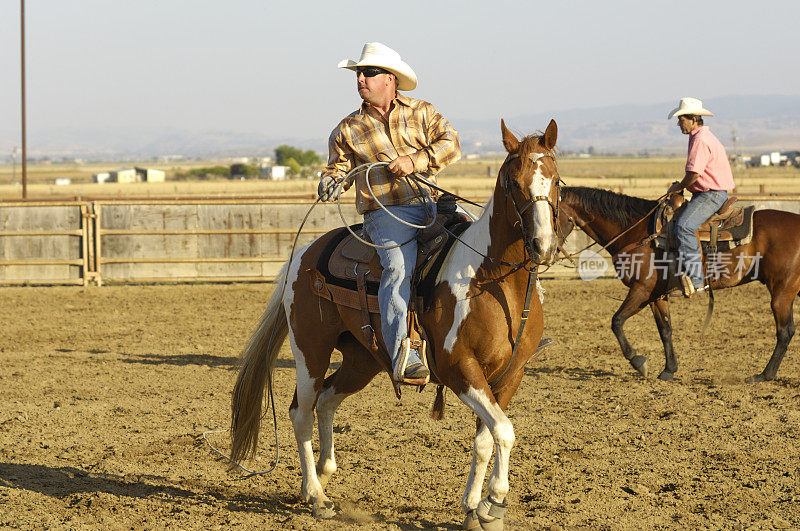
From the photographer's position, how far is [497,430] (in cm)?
403

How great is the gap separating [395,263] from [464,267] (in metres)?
0.40

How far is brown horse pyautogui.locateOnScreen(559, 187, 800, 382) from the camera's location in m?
8.46

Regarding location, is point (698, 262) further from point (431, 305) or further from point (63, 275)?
point (63, 275)

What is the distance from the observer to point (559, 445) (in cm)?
614

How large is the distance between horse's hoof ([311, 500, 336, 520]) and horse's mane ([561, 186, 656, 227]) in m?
5.07

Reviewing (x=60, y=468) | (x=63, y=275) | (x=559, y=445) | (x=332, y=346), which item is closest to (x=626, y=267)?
(x=559, y=445)

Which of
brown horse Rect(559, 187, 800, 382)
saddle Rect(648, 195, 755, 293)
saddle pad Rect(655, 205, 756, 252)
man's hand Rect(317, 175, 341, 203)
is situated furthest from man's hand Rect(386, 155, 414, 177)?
saddle pad Rect(655, 205, 756, 252)

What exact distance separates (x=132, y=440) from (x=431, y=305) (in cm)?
321

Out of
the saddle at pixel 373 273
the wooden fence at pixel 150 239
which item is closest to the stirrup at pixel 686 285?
the saddle at pixel 373 273

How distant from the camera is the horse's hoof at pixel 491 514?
419 centimetres

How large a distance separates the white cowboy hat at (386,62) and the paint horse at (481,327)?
0.93m

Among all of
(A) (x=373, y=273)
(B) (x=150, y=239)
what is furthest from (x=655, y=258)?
(B) (x=150, y=239)

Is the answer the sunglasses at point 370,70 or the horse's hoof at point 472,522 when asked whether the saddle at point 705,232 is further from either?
the horse's hoof at point 472,522

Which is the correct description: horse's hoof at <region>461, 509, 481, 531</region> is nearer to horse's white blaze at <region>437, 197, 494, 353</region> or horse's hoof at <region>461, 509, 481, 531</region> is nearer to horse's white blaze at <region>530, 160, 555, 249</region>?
horse's white blaze at <region>437, 197, 494, 353</region>
